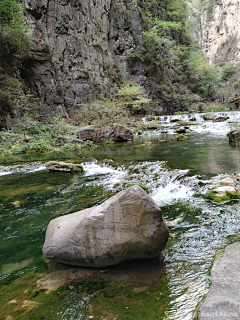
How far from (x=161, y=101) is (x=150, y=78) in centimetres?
365

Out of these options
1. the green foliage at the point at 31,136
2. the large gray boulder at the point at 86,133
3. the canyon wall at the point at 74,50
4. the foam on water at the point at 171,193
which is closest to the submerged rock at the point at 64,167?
the foam on water at the point at 171,193

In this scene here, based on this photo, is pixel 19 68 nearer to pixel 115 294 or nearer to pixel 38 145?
pixel 38 145

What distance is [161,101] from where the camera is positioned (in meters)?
29.5

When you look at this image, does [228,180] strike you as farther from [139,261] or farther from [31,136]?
[31,136]

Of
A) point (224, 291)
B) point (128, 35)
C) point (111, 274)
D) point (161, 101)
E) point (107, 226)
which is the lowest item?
point (111, 274)

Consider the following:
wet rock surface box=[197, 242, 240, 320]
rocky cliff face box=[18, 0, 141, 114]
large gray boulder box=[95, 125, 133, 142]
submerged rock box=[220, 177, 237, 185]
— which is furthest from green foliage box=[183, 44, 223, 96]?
wet rock surface box=[197, 242, 240, 320]

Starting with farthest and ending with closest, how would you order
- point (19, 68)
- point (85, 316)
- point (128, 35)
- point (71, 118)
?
1. point (128, 35)
2. point (71, 118)
3. point (19, 68)
4. point (85, 316)

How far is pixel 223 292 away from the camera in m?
1.86

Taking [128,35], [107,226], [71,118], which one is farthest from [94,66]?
[107,226]

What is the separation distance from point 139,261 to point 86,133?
1273 cm

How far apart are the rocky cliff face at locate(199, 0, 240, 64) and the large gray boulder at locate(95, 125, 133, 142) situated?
43612 millimetres

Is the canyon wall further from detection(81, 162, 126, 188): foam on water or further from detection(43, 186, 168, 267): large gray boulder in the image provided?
detection(43, 186, 168, 267): large gray boulder

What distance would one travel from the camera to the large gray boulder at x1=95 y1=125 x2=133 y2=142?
47.8ft

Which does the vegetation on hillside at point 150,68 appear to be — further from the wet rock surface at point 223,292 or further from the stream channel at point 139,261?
the wet rock surface at point 223,292
